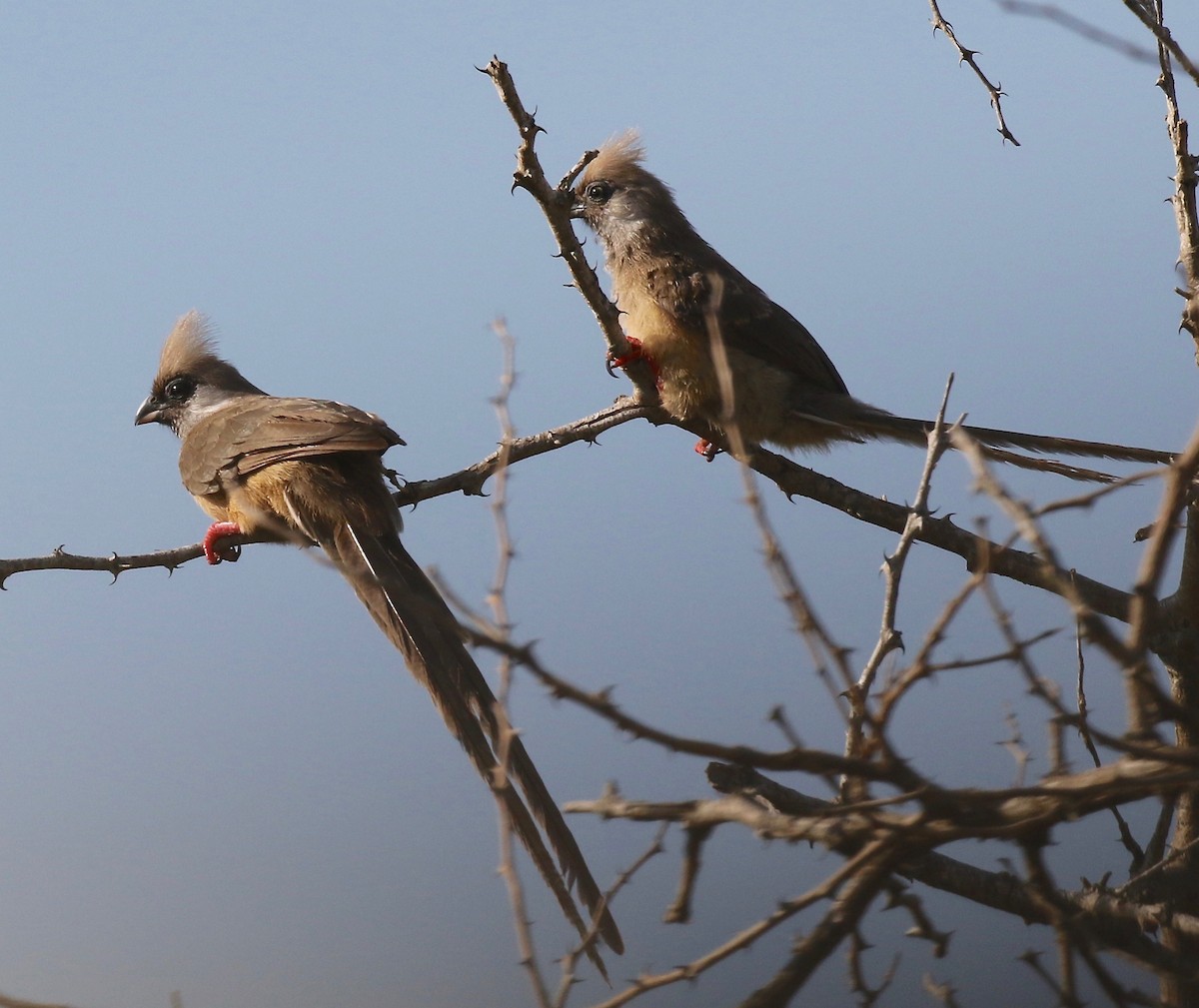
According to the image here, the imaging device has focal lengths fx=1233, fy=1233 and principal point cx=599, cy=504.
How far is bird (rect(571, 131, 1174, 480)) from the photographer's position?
4461mm

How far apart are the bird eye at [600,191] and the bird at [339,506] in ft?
5.35

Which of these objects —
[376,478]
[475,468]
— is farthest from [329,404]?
[475,468]

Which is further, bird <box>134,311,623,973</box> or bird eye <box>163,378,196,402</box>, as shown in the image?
bird eye <box>163,378,196,402</box>

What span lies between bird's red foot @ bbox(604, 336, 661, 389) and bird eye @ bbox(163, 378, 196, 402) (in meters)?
2.44

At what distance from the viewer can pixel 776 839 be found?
1.74 m

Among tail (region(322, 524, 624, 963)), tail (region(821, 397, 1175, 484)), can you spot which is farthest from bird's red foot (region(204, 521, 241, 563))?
tail (region(821, 397, 1175, 484))

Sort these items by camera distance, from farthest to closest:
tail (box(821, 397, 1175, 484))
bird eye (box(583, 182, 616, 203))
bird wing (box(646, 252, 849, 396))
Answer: bird eye (box(583, 182, 616, 203))
bird wing (box(646, 252, 849, 396))
tail (box(821, 397, 1175, 484))

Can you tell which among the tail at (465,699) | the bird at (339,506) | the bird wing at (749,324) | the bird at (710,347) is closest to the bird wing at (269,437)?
the bird at (339,506)

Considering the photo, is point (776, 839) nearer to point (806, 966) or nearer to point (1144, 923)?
point (806, 966)

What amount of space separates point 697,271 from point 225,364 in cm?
250

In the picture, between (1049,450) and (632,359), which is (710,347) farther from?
(1049,450)

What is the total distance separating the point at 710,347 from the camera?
4.14 m

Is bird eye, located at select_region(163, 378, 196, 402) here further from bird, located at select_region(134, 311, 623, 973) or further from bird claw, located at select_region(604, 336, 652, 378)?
bird claw, located at select_region(604, 336, 652, 378)

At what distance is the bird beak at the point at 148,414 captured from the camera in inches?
236
